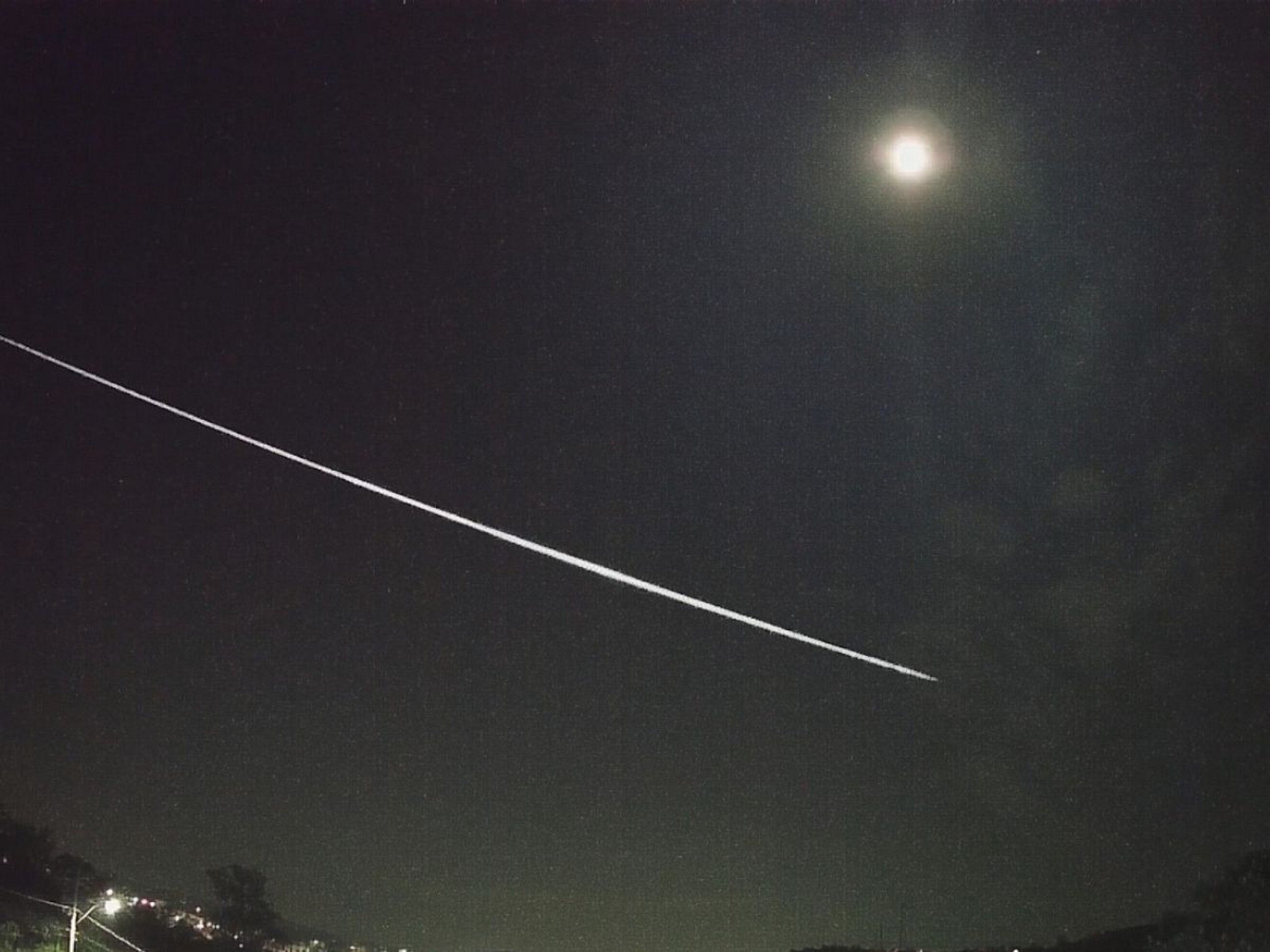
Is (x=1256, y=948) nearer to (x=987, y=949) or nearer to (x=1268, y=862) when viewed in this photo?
(x=1268, y=862)

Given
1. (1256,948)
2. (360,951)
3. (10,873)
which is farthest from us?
(360,951)

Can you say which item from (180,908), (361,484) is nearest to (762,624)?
(361,484)

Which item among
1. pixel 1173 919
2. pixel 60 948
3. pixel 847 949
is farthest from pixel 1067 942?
pixel 60 948

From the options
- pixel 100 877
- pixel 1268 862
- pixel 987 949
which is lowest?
pixel 1268 862

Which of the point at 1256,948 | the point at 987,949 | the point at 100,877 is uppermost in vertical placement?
the point at 100,877

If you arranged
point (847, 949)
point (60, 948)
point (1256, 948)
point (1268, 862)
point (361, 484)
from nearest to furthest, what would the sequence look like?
point (361, 484) < point (1256, 948) < point (1268, 862) < point (60, 948) < point (847, 949)

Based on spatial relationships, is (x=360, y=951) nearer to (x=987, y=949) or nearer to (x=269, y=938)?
(x=269, y=938)

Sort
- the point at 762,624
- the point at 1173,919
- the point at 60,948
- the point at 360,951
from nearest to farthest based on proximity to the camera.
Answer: the point at 762,624, the point at 1173,919, the point at 60,948, the point at 360,951

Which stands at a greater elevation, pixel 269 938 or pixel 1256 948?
pixel 269 938

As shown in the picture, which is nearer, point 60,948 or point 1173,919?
point 1173,919
